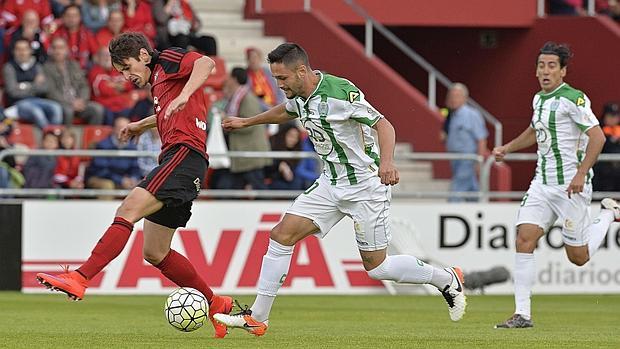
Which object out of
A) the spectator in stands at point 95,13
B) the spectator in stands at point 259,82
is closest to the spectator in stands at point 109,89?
the spectator in stands at point 95,13

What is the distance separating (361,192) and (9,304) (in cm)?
531

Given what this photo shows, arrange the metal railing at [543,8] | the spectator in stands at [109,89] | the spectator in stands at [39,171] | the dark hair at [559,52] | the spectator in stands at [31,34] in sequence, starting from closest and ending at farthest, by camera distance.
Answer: the dark hair at [559,52]
the spectator in stands at [39,171]
the spectator in stands at [31,34]
the spectator in stands at [109,89]
the metal railing at [543,8]

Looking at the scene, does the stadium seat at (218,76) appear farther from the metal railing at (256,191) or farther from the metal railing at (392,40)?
the metal railing at (256,191)

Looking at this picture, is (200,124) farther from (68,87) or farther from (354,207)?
(68,87)

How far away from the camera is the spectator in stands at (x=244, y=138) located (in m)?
17.5

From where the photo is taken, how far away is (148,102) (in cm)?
1878

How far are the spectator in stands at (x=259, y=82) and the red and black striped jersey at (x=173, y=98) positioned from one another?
9.86 meters

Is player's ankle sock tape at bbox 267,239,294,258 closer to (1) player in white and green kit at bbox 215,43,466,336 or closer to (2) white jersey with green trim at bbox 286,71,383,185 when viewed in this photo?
(1) player in white and green kit at bbox 215,43,466,336

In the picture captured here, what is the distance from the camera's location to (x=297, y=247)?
17.1 meters

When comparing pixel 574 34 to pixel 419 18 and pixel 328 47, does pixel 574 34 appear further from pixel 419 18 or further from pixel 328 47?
pixel 328 47

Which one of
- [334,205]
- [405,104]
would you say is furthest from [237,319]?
[405,104]

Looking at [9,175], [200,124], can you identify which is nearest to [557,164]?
[200,124]

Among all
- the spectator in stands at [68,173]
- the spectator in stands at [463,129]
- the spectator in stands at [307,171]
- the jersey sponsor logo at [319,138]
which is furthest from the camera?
the spectator in stands at [463,129]

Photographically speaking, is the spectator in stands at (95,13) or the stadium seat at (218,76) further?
the stadium seat at (218,76)
